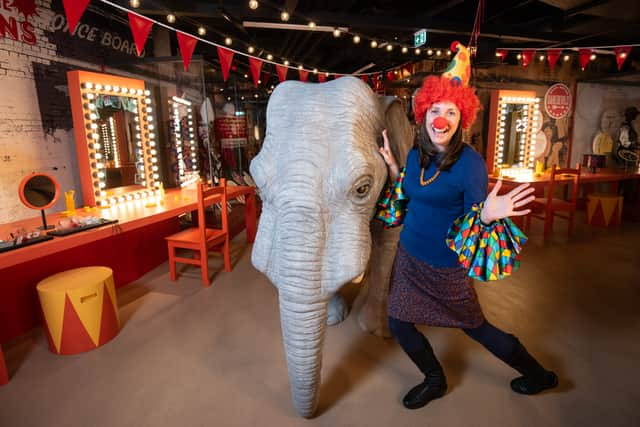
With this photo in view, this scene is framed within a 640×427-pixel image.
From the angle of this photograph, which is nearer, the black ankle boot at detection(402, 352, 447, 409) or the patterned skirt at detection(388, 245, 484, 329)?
the patterned skirt at detection(388, 245, 484, 329)

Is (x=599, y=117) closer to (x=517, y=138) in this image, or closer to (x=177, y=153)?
(x=517, y=138)

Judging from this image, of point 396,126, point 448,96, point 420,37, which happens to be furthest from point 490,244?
point 420,37

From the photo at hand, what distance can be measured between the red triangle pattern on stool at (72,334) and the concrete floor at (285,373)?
0.22 ft

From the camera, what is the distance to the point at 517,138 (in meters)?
5.84

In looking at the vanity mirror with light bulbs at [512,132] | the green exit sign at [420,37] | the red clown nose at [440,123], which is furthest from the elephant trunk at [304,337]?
the vanity mirror with light bulbs at [512,132]

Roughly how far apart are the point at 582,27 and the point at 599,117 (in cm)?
332

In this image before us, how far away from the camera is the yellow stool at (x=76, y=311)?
8.11ft

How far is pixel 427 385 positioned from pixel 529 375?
546 millimetres

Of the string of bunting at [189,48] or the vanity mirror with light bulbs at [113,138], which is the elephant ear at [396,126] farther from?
the vanity mirror with light bulbs at [113,138]

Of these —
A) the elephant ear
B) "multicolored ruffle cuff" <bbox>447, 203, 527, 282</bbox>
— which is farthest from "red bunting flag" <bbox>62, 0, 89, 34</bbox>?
"multicolored ruffle cuff" <bbox>447, 203, 527, 282</bbox>

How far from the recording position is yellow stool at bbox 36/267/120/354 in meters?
2.47

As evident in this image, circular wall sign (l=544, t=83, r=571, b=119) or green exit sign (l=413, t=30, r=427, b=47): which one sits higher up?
green exit sign (l=413, t=30, r=427, b=47)

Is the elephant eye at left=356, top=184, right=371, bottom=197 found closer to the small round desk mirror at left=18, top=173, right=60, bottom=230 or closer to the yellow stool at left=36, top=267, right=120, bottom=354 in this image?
the yellow stool at left=36, top=267, right=120, bottom=354

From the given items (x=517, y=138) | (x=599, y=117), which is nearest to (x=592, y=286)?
(x=517, y=138)
